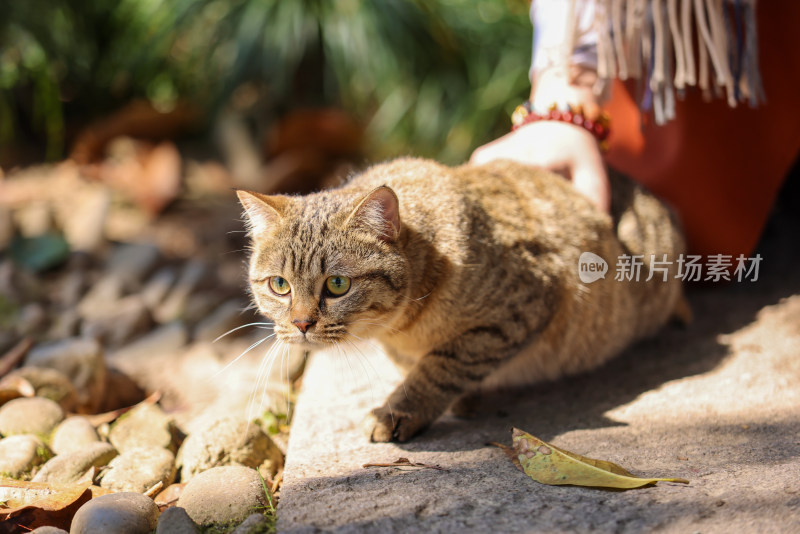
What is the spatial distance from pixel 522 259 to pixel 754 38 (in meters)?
1.26

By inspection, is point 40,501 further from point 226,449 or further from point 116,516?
point 226,449

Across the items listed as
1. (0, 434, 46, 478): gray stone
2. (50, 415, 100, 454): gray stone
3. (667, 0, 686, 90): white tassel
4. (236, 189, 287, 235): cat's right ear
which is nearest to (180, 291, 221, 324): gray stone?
(50, 415, 100, 454): gray stone

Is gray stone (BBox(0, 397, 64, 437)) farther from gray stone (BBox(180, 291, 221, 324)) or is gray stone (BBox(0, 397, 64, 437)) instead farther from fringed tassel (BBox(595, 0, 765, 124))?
fringed tassel (BBox(595, 0, 765, 124))

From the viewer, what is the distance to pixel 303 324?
6.15ft

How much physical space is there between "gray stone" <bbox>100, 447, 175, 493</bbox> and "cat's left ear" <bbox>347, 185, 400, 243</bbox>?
0.91 metres

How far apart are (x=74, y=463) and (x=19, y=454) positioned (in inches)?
8.1

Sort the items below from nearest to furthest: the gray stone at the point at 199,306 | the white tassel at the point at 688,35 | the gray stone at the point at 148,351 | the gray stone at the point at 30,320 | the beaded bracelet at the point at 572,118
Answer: the white tassel at the point at 688,35, the beaded bracelet at the point at 572,118, the gray stone at the point at 148,351, the gray stone at the point at 30,320, the gray stone at the point at 199,306

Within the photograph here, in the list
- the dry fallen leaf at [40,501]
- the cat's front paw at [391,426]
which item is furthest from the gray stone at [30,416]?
the cat's front paw at [391,426]

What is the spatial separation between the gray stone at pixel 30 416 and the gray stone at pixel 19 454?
0.31 feet

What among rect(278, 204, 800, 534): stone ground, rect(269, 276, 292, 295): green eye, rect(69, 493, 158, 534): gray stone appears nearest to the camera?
rect(278, 204, 800, 534): stone ground

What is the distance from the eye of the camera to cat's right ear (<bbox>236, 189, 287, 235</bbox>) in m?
2.02

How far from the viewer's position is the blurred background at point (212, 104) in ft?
14.5

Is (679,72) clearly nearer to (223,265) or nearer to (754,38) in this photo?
(754,38)

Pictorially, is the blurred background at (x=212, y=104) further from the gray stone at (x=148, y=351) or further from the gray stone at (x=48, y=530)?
the gray stone at (x=48, y=530)
